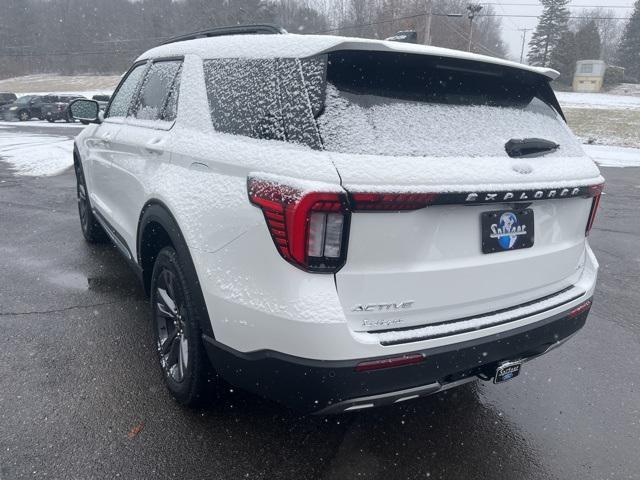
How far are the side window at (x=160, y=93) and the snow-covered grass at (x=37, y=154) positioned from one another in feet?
27.2

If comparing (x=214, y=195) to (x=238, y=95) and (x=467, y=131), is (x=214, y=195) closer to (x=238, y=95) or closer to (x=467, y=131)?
(x=238, y=95)

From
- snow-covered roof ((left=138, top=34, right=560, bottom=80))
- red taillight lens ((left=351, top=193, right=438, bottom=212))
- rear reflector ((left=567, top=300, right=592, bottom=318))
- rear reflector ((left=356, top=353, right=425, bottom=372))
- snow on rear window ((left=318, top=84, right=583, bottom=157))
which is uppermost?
snow-covered roof ((left=138, top=34, right=560, bottom=80))

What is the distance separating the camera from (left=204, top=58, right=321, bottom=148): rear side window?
1.90 meters

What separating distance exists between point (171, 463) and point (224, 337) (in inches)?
28.5

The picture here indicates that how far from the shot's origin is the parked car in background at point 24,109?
92.4 feet

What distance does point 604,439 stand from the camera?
8.64ft

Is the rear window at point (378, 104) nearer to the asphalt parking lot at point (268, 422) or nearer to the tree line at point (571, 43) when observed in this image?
the asphalt parking lot at point (268, 422)

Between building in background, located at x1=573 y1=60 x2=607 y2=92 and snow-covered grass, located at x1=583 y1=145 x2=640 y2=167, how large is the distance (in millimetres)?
37625

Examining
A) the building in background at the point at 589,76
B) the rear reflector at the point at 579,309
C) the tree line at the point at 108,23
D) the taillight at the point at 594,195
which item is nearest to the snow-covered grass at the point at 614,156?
the taillight at the point at 594,195

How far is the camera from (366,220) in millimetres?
1786

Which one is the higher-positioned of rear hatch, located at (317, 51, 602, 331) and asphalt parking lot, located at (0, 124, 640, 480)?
rear hatch, located at (317, 51, 602, 331)

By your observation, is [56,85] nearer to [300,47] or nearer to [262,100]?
[262,100]

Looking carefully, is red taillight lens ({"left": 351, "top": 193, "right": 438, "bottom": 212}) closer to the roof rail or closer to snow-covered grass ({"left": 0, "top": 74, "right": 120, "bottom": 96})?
the roof rail

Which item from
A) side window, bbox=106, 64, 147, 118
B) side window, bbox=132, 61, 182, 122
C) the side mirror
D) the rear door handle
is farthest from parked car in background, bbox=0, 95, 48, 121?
the rear door handle
